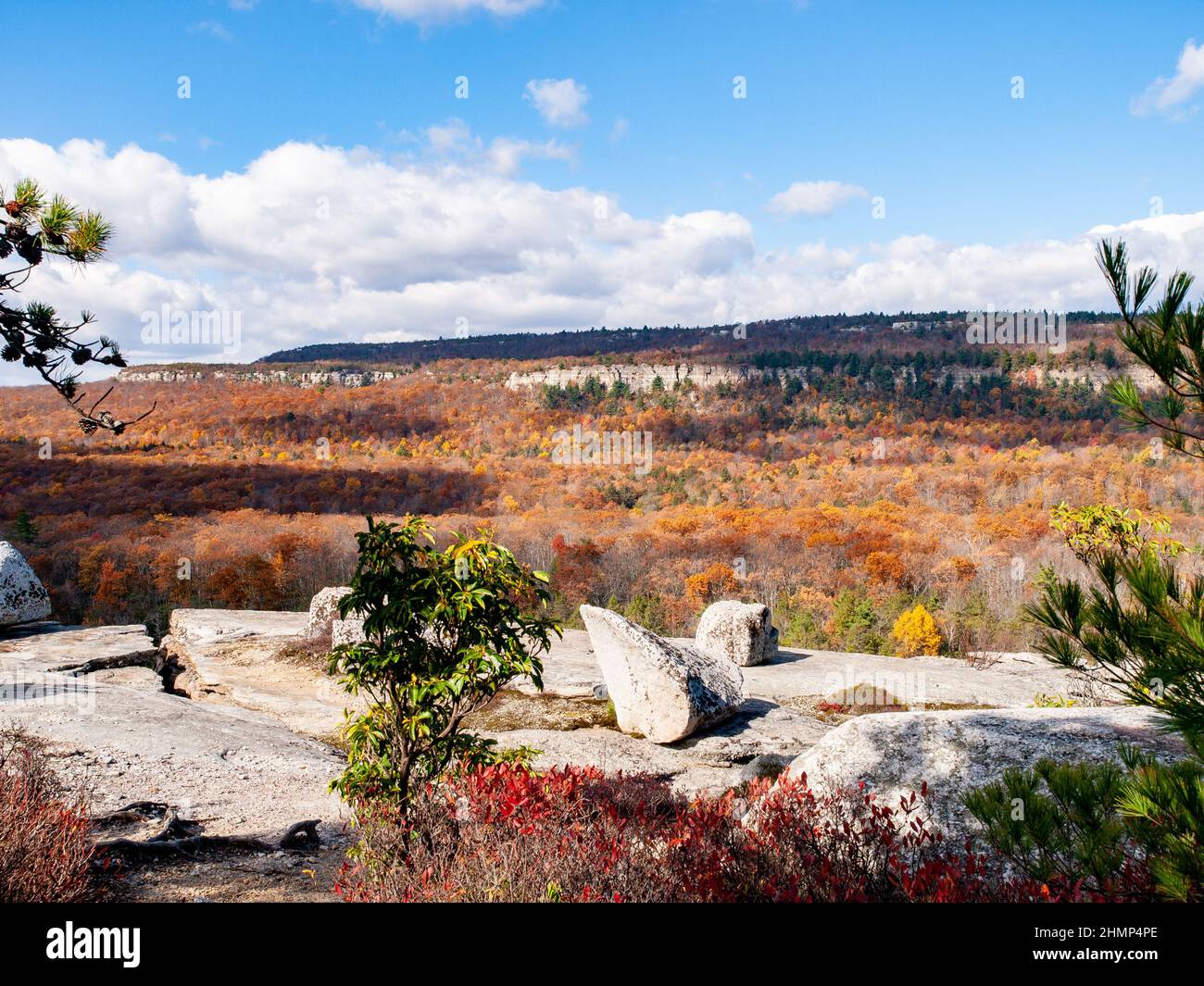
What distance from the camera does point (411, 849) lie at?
4.22 metres

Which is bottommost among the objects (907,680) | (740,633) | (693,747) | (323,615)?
(907,680)

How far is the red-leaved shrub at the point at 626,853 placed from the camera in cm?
356

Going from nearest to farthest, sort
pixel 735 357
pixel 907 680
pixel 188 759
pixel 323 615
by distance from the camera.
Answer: pixel 188 759, pixel 907 680, pixel 323 615, pixel 735 357

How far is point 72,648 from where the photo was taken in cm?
1328

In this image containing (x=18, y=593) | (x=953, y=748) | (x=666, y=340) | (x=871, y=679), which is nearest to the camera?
(x=953, y=748)

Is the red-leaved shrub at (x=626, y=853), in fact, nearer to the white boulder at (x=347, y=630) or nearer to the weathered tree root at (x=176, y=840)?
the weathered tree root at (x=176, y=840)

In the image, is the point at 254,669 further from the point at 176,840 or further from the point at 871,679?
the point at 871,679

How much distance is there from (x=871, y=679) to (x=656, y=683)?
5735 millimetres

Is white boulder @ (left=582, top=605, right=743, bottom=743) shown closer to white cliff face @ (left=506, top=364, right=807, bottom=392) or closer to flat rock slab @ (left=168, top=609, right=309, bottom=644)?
flat rock slab @ (left=168, top=609, right=309, bottom=644)

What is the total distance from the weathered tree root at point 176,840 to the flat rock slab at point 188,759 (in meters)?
0.27

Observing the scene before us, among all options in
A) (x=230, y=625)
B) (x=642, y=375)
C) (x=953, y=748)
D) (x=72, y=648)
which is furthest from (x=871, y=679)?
(x=642, y=375)

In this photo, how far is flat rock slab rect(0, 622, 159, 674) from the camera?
12.1 m

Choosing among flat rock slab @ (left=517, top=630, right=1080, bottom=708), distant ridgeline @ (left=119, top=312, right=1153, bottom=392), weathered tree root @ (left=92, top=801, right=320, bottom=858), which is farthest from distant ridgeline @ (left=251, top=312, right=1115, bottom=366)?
weathered tree root @ (left=92, top=801, right=320, bottom=858)
